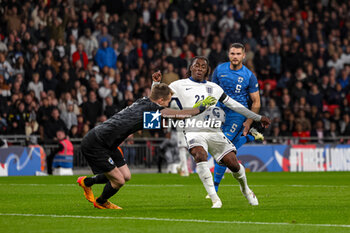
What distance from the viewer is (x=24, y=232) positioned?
7.78 meters

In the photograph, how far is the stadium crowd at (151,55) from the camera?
74.9ft

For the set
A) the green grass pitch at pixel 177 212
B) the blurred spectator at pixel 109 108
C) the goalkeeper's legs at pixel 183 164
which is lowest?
the goalkeeper's legs at pixel 183 164

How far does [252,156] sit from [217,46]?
4.26m

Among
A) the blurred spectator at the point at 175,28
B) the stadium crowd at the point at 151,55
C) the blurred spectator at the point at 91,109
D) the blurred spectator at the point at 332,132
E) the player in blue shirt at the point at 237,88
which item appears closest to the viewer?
the player in blue shirt at the point at 237,88

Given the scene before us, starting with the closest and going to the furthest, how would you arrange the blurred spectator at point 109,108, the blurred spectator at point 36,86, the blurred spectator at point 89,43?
1. the blurred spectator at point 36,86
2. the blurred spectator at point 109,108
3. the blurred spectator at point 89,43

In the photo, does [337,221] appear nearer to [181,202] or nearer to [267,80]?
[181,202]

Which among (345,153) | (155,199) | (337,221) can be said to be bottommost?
(345,153)

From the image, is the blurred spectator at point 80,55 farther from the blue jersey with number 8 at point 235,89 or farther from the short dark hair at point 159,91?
the short dark hair at point 159,91

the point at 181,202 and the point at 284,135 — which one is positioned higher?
the point at 181,202

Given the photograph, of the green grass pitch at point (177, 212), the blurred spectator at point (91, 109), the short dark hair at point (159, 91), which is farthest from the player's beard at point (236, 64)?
the blurred spectator at point (91, 109)

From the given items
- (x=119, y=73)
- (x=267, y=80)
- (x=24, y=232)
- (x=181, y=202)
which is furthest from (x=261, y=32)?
(x=24, y=232)

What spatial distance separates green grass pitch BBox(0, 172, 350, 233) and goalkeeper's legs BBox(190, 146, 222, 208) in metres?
0.19

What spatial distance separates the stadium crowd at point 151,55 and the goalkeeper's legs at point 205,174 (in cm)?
1192

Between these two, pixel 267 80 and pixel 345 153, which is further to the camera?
pixel 267 80
